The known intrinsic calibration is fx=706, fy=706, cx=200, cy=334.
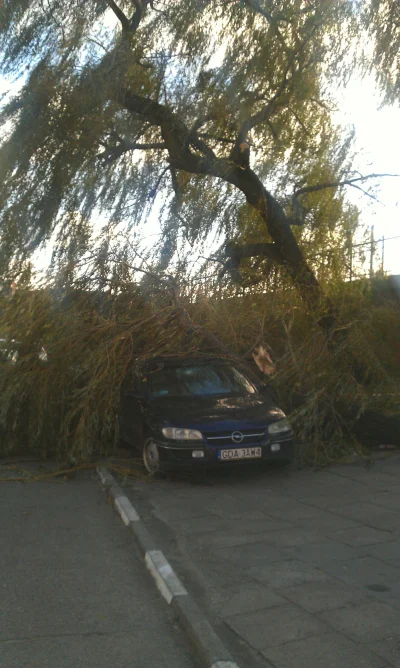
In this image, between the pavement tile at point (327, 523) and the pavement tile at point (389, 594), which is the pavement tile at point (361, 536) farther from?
the pavement tile at point (389, 594)

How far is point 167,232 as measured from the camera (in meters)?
11.1

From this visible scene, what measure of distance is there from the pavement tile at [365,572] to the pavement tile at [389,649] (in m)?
0.97

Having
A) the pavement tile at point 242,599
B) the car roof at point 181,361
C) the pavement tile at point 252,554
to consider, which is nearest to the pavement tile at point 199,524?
the pavement tile at point 252,554

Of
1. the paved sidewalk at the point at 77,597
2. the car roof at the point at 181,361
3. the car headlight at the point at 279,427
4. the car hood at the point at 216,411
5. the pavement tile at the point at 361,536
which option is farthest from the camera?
the car roof at the point at 181,361

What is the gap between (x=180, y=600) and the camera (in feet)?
15.5

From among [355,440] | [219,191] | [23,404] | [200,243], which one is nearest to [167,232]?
[200,243]

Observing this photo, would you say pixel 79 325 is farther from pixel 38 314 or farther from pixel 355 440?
pixel 355 440

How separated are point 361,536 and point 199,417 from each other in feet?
10.2

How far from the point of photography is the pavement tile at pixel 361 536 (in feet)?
20.0

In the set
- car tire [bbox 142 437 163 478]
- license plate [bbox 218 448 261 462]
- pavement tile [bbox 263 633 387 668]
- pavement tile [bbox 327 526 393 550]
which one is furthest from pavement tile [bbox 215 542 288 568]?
car tire [bbox 142 437 163 478]

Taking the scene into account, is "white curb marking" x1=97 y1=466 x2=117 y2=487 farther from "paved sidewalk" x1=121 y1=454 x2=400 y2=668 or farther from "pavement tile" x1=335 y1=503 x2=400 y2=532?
"pavement tile" x1=335 y1=503 x2=400 y2=532

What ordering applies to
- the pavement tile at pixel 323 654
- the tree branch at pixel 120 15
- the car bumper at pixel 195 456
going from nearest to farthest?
1. the pavement tile at pixel 323 654
2. the car bumper at pixel 195 456
3. the tree branch at pixel 120 15

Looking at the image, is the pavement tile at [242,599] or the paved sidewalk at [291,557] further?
the pavement tile at [242,599]

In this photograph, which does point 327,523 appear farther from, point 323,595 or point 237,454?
point 237,454
